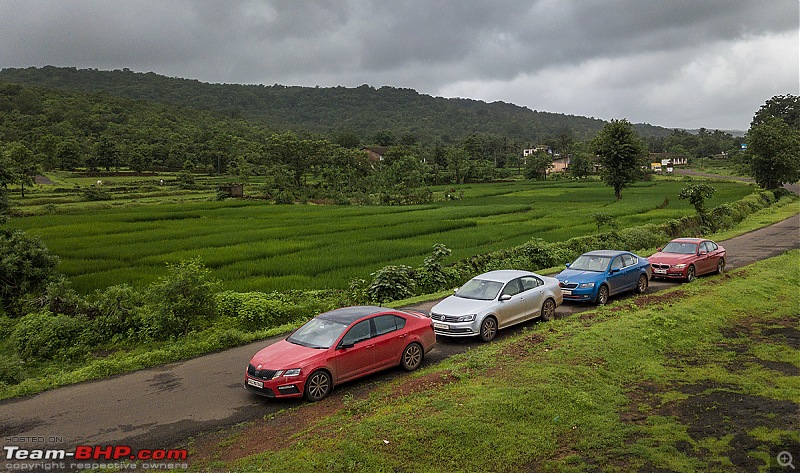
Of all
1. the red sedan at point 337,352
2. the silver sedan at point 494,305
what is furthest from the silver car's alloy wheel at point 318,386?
the silver sedan at point 494,305

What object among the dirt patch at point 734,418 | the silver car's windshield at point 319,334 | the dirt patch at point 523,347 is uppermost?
the silver car's windshield at point 319,334

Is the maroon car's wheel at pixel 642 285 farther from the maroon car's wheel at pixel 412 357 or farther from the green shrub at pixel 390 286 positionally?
the maroon car's wheel at pixel 412 357

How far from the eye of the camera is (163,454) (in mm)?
7895

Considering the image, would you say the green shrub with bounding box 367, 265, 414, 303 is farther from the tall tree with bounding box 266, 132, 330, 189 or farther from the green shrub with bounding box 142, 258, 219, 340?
the tall tree with bounding box 266, 132, 330, 189

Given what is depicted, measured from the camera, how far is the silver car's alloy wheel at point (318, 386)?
9883 mm

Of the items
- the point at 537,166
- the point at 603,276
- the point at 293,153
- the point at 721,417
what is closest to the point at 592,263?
the point at 603,276

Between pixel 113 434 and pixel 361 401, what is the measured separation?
13.5 feet

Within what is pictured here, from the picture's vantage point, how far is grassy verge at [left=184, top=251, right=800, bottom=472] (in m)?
7.19

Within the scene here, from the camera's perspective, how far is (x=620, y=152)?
182 ft

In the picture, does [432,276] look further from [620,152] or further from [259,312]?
[620,152]

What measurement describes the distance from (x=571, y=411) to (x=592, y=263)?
33.4 feet

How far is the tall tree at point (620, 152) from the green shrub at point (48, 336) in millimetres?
52631

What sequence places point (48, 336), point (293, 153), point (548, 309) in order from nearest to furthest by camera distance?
point (48, 336), point (548, 309), point (293, 153)

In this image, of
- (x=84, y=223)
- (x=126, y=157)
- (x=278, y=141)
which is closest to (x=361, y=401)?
(x=84, y=223)
